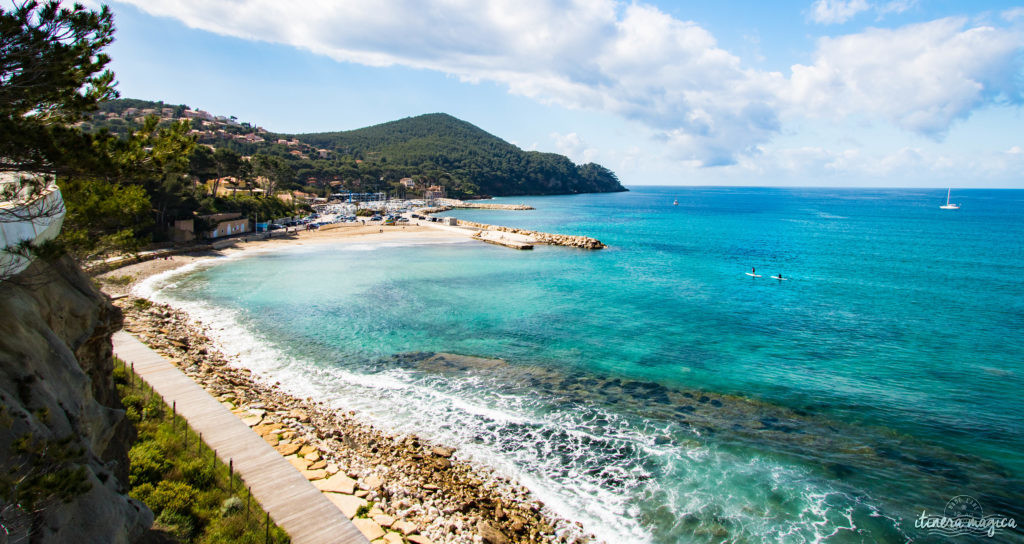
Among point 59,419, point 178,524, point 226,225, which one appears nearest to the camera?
point 59,419

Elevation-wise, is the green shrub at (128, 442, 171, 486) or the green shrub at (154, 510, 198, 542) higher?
the green shrub at (128, 442, 171, 486)

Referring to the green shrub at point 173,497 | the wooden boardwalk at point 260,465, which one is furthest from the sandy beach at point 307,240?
the green shrub at point 173,497

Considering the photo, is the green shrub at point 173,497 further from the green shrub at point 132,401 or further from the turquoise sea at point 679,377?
the turquoise sea at point 679,377

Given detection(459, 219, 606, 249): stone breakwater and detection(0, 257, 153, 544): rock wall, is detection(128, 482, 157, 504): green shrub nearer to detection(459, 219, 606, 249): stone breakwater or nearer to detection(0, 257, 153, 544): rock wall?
detection(0, 257, 153, 544): rock wall

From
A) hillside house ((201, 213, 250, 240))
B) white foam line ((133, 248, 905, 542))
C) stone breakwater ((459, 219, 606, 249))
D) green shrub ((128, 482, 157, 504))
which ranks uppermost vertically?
hillside house ((201, 213, 250, 240))

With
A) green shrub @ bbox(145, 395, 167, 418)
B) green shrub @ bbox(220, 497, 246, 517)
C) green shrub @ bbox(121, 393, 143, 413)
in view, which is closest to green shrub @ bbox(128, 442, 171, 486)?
green shrub @ bbox(220, 497, 246, 517)

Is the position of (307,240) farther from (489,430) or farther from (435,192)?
(435,192)

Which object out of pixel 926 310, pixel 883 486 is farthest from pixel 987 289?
pixel 883 486

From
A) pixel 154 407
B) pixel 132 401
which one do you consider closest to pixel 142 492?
pixel 154 407
